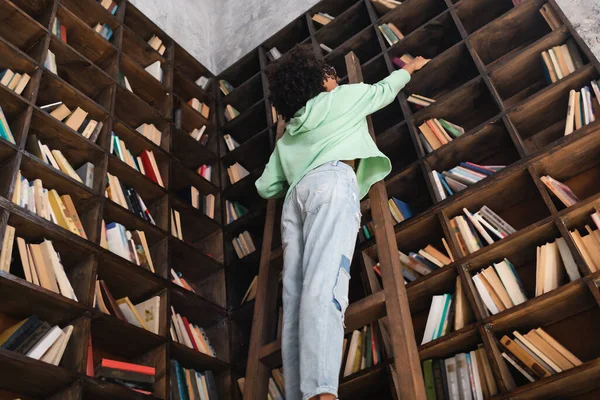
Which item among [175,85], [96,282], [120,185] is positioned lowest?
[96,282]

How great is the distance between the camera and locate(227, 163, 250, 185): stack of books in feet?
11.8

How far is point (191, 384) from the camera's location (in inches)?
102

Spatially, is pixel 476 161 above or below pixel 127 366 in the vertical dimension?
above

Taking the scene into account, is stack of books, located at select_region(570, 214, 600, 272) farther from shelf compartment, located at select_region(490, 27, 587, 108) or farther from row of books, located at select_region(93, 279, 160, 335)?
row of books, located at select_region(93, 279, 160, 335)

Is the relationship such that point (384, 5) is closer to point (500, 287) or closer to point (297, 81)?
point (297, 81)

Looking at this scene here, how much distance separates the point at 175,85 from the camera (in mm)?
3957

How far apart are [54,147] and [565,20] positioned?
8.07 ft

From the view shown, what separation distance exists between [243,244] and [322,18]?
166 cm

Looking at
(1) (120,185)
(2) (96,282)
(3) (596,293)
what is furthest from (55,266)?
(3) (596,293)

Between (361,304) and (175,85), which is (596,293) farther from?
(175,85)

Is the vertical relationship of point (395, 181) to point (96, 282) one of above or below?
above

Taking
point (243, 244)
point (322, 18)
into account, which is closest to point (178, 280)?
point (243, 244)

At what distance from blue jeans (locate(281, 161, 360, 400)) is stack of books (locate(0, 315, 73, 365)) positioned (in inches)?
35.1

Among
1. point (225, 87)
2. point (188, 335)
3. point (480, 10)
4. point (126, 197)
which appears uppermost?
point (225, 87)
